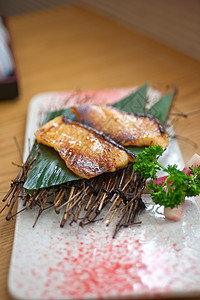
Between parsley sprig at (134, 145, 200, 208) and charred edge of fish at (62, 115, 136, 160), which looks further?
charred edge of fish at (62, 115, 136, 160)

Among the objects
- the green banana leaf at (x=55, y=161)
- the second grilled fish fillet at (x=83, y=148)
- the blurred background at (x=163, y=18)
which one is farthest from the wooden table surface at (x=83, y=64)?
the second grilled fish fillet at (x=83, y=148)

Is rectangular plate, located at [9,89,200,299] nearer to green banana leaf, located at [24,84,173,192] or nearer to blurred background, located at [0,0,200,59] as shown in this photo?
green banana leaf, located at [24,84,173,192]

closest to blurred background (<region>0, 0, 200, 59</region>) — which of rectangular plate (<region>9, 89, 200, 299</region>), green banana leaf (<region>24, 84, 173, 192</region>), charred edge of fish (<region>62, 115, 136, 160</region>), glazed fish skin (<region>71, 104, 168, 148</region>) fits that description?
green banana leaf (<region>24, 84, 173, 192</region>)

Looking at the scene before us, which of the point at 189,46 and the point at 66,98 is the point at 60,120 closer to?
the point at 66,98

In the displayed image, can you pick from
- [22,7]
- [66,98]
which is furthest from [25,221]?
[22,7]

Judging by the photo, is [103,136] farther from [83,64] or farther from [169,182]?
[83,64]

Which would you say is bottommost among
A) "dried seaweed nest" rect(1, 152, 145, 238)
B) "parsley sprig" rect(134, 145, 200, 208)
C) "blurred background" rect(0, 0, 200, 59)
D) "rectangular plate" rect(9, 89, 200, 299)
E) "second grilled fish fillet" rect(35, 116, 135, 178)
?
"rectangular plate" rect(9, 89, 200, 299)
